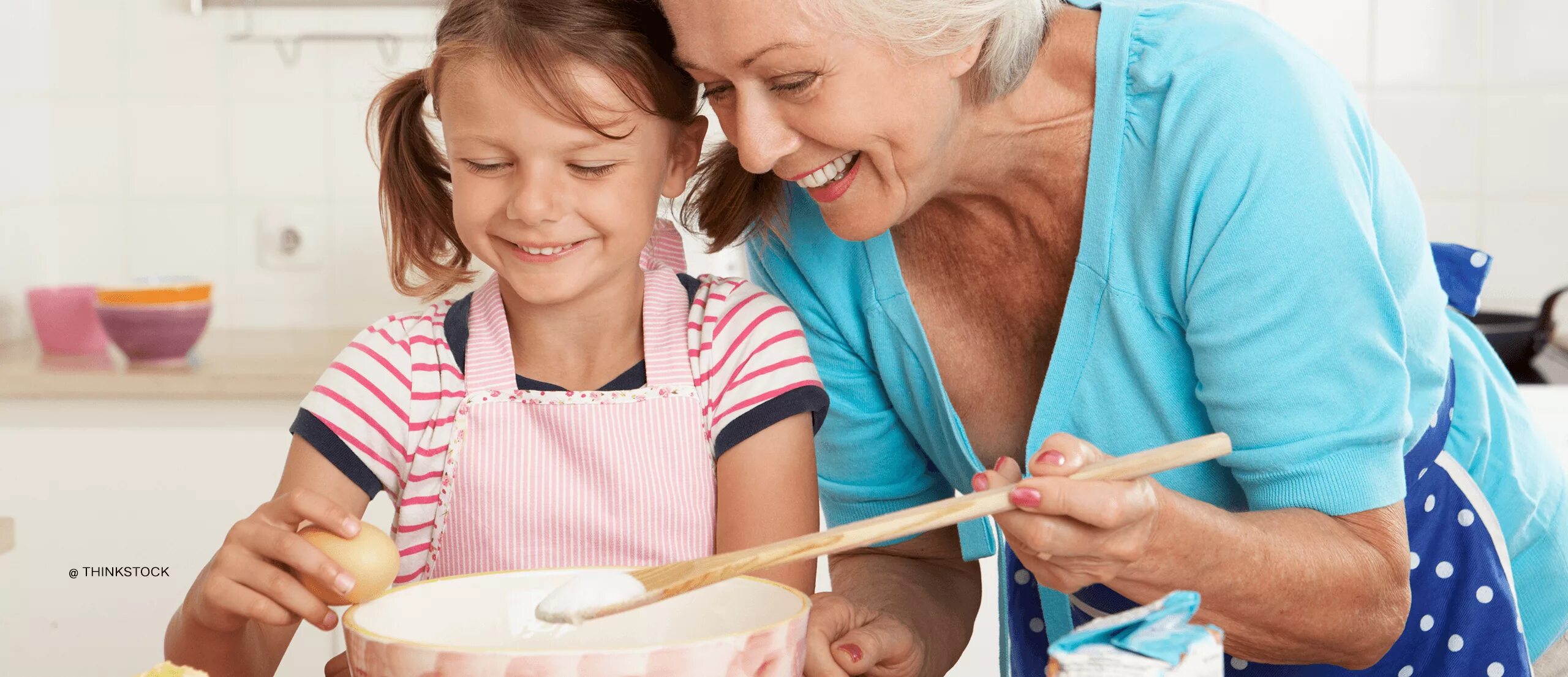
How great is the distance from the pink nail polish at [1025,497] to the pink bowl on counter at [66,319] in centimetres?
211

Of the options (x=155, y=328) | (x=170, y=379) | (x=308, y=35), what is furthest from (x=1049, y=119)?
(x=308, y=35)

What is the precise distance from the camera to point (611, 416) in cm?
101

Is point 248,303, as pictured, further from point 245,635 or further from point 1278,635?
point 1278,635

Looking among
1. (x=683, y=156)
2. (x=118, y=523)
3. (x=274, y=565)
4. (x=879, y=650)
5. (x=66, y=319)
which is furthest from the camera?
(x=66, y=319)

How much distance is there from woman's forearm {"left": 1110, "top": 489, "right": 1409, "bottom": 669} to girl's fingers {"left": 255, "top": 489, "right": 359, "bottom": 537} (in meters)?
0.45

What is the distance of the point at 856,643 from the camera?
0.86m

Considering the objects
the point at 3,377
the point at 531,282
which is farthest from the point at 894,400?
the point at 3,377

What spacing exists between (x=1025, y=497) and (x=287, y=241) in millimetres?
2238

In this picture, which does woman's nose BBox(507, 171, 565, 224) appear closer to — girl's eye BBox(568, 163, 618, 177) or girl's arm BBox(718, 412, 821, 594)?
girl's eye BBox(568, 163, 618, 177)

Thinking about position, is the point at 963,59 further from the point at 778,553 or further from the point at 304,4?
the point at 304,4

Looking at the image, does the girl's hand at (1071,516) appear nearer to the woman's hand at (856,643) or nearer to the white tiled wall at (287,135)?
the woman's hand at (856,643)

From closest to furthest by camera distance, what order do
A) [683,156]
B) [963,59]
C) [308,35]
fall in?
[963,59], [683,156], [308,35]

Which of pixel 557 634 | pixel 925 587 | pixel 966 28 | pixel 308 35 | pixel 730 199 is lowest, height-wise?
pixel 925 587

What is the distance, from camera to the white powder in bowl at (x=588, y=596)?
1.95ft
